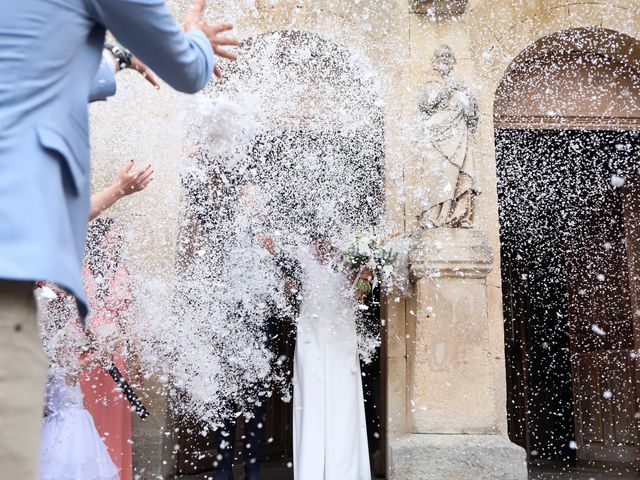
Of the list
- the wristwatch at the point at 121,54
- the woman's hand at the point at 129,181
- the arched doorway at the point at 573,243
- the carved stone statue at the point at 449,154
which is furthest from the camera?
the arched doorway at the point at 573,243

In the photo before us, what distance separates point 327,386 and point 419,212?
146 cm

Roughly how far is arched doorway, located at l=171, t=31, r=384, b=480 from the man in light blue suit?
4.16 metres

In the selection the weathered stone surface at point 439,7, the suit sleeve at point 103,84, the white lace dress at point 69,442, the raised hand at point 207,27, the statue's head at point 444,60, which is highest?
the weathered stone surface at point 439,7

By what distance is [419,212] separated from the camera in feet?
17.0

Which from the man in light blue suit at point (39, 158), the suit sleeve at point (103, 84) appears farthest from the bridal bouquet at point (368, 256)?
the man in light blue suit at point (39, 158)

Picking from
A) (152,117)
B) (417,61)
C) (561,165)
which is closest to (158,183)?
(152,117)

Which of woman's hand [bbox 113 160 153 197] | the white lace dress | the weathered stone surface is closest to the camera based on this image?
woman's hand [bbox 113 160 153 197]

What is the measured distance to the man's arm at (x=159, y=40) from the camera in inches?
53.5

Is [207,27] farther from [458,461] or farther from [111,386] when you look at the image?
[458,461]

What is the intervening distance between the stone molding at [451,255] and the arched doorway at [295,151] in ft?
2.80

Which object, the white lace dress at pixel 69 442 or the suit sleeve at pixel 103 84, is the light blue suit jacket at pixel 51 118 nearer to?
the suit sleeve at pixel 103 84

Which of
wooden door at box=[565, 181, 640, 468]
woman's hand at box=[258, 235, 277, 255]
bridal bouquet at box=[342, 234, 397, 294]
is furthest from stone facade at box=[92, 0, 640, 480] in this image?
wooden door at box=[565, 181, 640, 468]

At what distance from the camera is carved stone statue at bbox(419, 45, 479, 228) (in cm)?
501

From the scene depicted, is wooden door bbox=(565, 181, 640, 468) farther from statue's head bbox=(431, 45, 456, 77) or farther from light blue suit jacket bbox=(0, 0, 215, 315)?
light blue suit jacket bbox=(0, 0, 215, 315)
